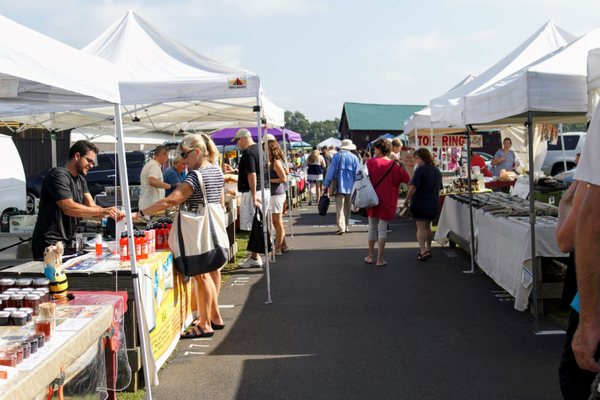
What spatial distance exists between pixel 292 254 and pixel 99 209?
5831 millimetres

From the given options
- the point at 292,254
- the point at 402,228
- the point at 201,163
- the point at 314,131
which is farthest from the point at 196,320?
the point at 314,131

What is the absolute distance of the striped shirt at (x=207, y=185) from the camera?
18.0ft

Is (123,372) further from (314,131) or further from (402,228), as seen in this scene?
(314,131)

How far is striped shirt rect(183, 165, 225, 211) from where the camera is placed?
5.48 m

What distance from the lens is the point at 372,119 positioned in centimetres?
5972

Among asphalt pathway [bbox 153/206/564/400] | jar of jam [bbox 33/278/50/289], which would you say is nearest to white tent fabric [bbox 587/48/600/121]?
asphalt pathway [bbox 153/206/564/400]

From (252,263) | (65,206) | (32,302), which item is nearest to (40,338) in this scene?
(32,302)

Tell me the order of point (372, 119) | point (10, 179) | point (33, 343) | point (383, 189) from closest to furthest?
1. point (33, 343)
2. point (383, 189)
3. point (10, 179)
4. point (372, 119)

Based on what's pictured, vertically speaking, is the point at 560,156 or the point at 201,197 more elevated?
the point at 201,197

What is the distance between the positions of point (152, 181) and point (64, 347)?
613 centimetres

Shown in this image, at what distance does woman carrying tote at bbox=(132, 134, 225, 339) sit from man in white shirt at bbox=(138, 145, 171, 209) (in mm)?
2783

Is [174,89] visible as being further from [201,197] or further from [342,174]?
[342,174]

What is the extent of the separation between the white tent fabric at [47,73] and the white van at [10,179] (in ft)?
21.5

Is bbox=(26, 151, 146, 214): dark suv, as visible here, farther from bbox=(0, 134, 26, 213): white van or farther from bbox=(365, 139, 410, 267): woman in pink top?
bbox=(365, 139, 410, 267): woman in pink top
